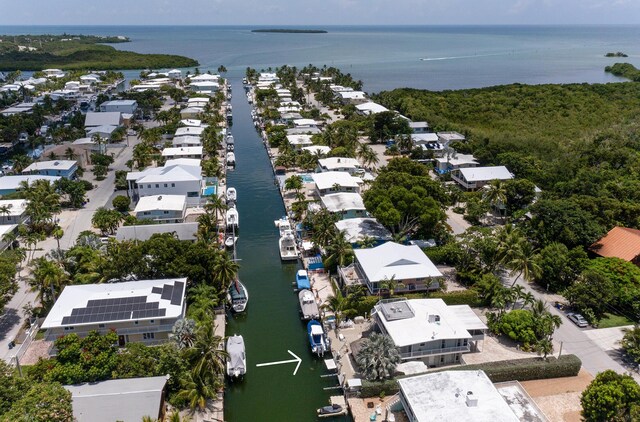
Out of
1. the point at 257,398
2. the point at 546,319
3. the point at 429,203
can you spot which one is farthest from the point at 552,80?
the point at 257,398

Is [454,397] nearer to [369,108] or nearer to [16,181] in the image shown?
[16,181]

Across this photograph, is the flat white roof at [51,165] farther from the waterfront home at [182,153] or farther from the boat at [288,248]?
the boat at [288,248]

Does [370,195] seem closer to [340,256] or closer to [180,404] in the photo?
[340,256]

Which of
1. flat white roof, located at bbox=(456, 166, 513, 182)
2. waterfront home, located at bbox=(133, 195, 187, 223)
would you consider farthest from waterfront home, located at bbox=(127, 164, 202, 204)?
flat white roof, located at bbox=(456, 166, 513, 182)

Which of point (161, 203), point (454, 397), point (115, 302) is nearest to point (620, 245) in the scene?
point (454, 397)

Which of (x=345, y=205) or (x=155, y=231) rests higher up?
(x=345, y=205)

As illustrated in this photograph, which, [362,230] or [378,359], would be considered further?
[362,230]

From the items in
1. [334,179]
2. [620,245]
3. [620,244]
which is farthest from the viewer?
[334,179]

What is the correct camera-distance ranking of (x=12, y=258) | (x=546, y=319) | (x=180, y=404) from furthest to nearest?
(x=12, y=258), (x=546, y=319), (x=180, y=404)

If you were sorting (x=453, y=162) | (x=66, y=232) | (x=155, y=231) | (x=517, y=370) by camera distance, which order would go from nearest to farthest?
(x=517, y=370) < (x=155, y=231) < (x=66, y=232) < (x=453, y=162)
